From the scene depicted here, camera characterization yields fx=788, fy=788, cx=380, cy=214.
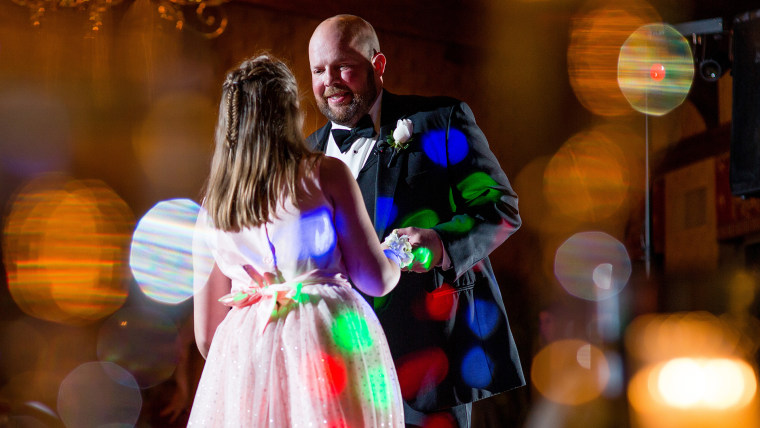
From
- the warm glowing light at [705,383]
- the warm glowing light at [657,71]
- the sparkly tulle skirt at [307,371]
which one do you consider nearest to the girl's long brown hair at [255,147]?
the sparkly tulle skirt at [307,371]

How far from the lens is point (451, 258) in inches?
84.7

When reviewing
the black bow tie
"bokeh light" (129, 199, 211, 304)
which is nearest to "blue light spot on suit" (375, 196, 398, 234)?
the black bow tie

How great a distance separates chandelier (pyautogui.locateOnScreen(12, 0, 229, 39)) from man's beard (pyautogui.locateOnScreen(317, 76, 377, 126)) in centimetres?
322

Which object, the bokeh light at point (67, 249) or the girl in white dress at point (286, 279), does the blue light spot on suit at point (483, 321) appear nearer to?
the girl in white dress at point (286, 279)

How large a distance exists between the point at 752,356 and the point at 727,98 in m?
2.41

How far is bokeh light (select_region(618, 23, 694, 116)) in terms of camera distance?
6.99 m

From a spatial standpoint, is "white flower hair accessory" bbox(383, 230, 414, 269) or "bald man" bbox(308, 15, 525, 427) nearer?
"white flower hair accessory" bbox(383, 230, 414, 269)

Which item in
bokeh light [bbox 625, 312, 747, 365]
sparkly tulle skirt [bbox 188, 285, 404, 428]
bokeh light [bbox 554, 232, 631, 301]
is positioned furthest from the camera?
bokeh light [bbox 554, 232, 631, 301]

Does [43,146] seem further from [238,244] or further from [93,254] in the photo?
[238,244]

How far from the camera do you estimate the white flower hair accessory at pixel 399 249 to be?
6.39 ft

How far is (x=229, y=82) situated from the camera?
184 centimetres

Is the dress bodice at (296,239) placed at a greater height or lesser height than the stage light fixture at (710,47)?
lesser

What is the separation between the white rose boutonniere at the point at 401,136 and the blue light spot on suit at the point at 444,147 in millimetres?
49

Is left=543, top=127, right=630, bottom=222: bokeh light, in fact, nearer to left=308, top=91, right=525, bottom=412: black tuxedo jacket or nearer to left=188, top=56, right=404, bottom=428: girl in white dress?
left=308, top=91, right=525, bottom=412: black tuxedo jacket
